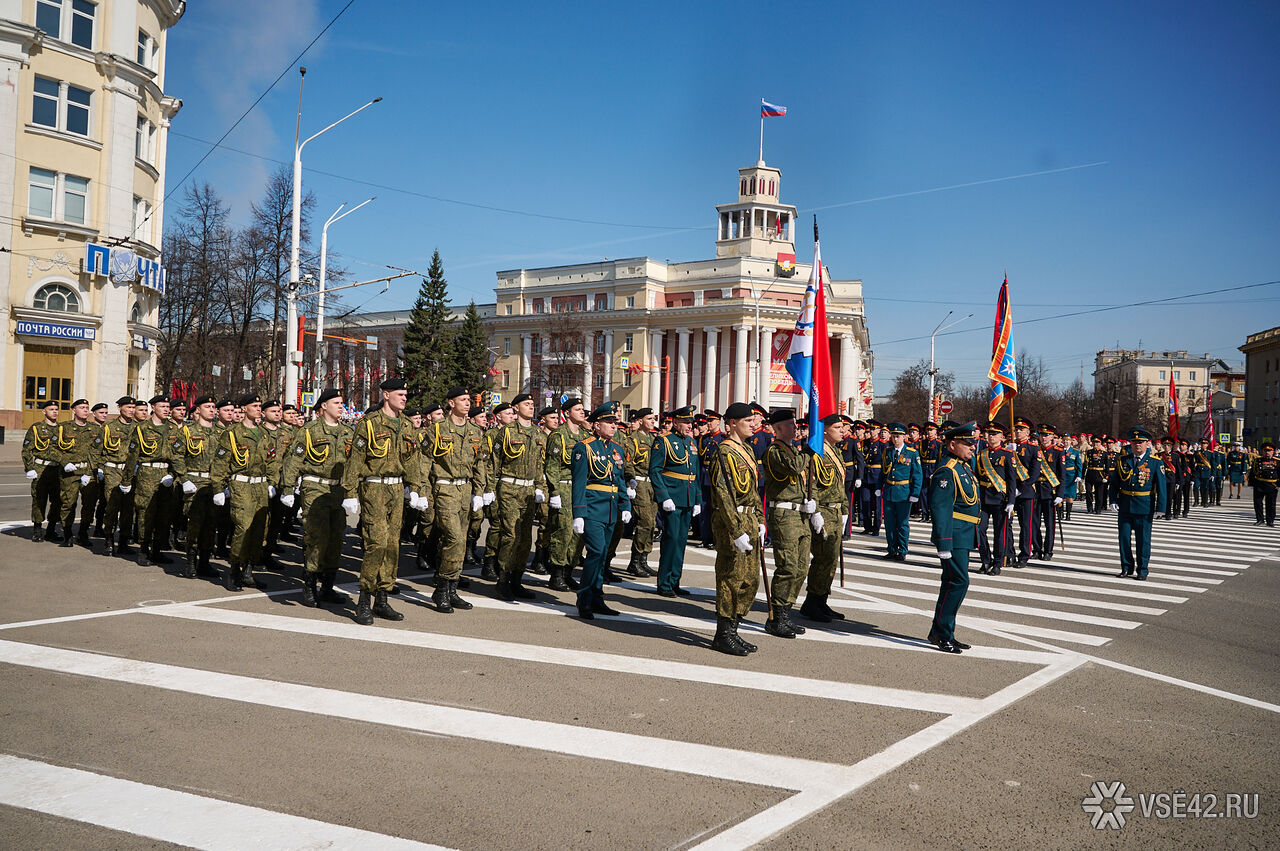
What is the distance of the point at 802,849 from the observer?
382 cm

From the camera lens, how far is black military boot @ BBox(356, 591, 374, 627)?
8.03 metres

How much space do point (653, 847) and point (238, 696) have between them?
331 centimetres

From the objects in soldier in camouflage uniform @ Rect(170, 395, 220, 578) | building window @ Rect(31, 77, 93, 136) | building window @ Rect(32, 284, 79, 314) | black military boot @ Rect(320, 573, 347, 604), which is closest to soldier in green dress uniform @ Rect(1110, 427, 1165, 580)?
black military boot @ Rect(320, 573, 347, 604)

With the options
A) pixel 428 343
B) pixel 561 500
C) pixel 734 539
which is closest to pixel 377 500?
pixel 561 500

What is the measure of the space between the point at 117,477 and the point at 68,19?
30157 millimetres

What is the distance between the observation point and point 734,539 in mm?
7172

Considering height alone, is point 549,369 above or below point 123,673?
above

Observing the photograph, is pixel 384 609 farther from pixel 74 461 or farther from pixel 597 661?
pixel 74 461

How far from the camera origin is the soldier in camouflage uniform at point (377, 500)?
8086mm

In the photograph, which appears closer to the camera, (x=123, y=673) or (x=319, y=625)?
(x=123, y=673)

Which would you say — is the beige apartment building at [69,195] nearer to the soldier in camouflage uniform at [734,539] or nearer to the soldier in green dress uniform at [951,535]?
the soldier in camouflage uniform at [734,539]

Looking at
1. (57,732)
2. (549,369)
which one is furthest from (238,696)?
(549,369)

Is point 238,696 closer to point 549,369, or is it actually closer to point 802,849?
point 802,849

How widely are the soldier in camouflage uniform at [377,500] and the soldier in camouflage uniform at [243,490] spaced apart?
2.29 m
